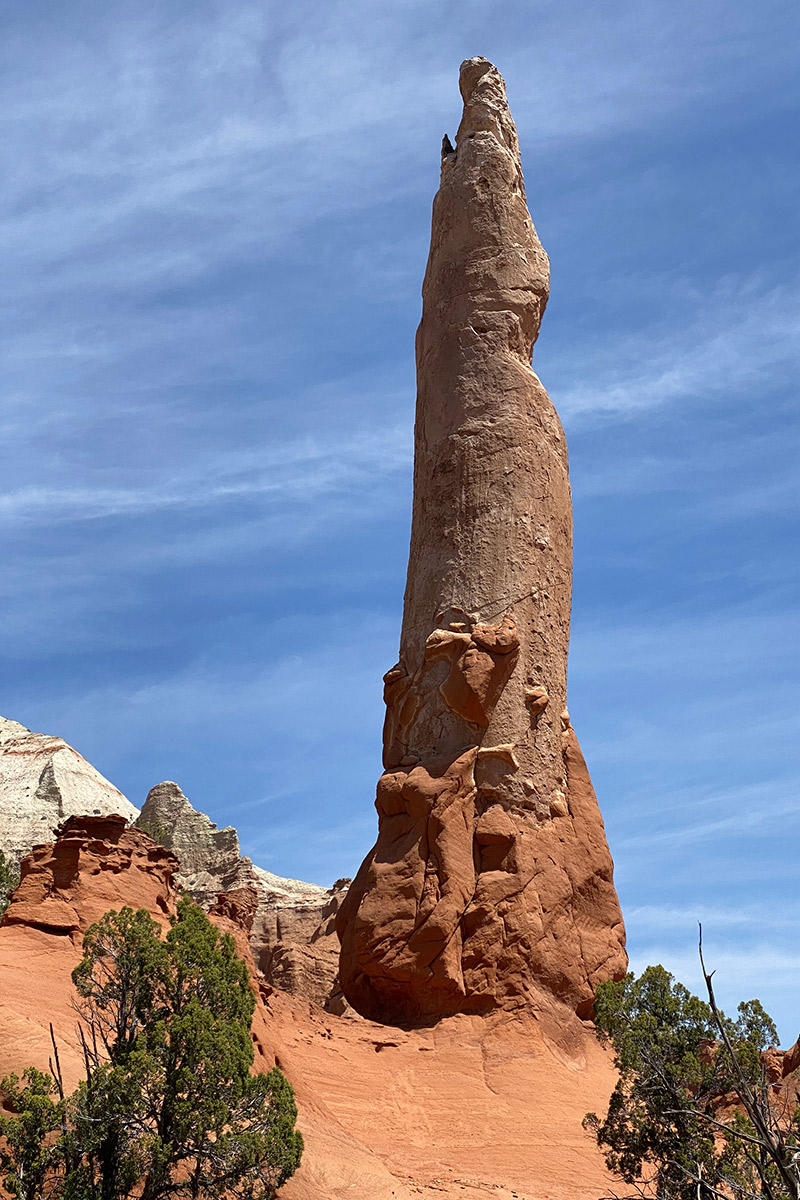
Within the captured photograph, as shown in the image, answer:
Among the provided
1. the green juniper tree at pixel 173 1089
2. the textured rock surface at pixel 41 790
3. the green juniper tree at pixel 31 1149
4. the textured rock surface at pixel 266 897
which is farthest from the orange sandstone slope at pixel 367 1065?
the textured rock surface at pixel 41 790

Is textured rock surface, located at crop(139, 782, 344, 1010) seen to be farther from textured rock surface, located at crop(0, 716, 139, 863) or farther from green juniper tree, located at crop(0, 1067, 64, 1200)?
green juniper tree, located at crop(0, 1067, 64, 1200)

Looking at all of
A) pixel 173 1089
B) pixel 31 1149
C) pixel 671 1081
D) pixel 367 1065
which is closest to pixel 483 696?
pixel 367 1065

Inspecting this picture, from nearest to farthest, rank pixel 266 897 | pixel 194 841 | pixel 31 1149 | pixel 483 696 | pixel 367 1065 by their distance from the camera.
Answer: pixel 31 1149, pixel 367 1065, pixel 483 696, pixel 266 897, pixel 194 841

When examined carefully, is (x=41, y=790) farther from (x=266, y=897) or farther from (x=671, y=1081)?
(x=671, y=1081)

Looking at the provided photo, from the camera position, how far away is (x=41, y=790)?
45562 mm

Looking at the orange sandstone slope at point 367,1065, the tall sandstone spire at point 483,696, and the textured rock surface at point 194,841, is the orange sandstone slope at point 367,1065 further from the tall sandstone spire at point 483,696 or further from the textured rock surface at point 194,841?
the textured rock surface at point 194,841

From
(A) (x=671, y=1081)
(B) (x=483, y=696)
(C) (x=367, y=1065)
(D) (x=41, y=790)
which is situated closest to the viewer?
(A) (x=671, y=1081)

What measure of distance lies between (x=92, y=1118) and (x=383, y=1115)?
640cm

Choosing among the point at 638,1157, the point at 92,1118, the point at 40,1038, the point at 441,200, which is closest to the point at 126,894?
the point at 40,1038

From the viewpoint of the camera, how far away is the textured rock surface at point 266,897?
74.1 feet

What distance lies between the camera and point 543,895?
1952 cm

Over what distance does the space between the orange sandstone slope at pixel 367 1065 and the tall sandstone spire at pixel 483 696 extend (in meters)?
1.02

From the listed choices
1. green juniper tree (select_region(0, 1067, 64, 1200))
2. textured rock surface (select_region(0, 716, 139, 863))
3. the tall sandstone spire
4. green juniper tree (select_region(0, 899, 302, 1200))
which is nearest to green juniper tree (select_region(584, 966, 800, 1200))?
green juniper tree (select_region(0, 899, 302, 1200))

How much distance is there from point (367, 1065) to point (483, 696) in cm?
563
